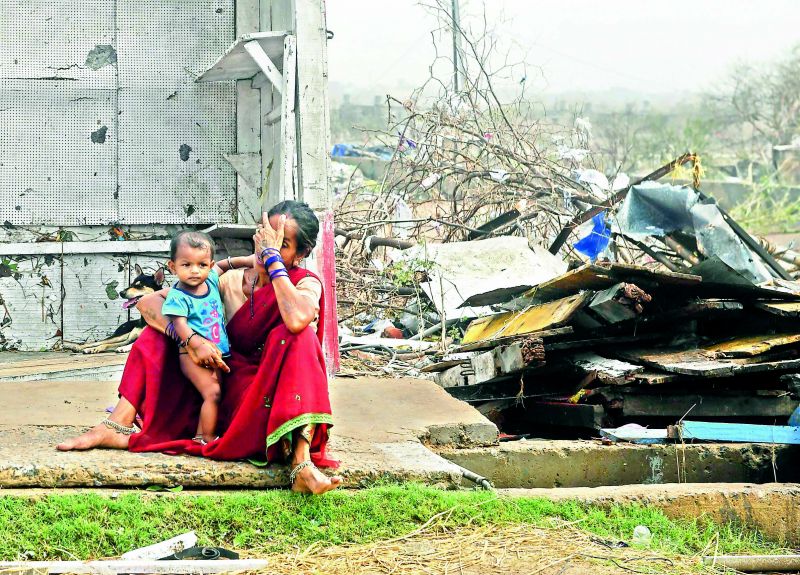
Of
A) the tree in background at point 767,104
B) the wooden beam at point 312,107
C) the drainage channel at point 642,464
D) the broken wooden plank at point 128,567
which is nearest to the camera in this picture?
the broken wooden plank at point 128,567

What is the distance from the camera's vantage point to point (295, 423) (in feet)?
12.1

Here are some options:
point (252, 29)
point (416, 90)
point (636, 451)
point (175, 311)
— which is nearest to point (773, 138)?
point (416, 90)

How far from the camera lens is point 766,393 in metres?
5.48

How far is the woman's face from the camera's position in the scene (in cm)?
405

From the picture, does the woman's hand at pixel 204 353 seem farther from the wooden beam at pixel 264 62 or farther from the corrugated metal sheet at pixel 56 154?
the corrugated metal sheet at pixel 56 154

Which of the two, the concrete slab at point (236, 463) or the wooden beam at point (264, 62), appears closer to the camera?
the concrete slab at point (236, 463)

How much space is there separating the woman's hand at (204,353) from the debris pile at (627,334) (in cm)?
218

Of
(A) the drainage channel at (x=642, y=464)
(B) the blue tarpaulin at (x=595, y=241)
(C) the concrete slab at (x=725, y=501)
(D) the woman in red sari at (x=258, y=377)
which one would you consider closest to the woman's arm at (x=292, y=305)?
(D) the woman in red sari at (x=258, y=377)

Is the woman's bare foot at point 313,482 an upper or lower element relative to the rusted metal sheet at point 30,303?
lower

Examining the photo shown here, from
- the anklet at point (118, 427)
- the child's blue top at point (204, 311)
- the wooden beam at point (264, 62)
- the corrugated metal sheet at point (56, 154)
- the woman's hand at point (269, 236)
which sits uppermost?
the wooden beam at point (264, 62)

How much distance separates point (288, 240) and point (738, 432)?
289cm

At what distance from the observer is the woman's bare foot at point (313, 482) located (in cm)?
368

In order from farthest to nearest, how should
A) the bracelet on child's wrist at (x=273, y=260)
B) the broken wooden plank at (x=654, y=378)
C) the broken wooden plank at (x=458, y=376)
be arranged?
the broken wooden plank at (x=458, y=376) → the broken wooden plank at (x=654, y=378) → the bracelet on child's wrist at (x=273, y=260)

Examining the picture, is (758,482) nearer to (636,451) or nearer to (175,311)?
→ (636,451)
